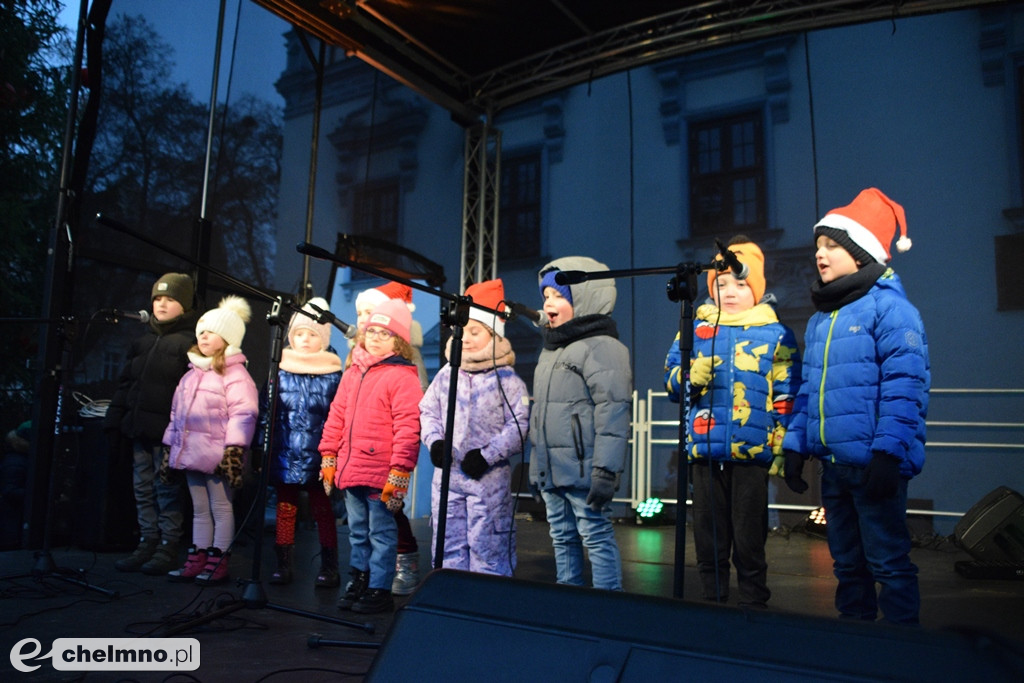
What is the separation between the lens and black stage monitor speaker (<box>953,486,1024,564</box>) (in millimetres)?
4270

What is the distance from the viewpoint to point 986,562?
433 centimetres

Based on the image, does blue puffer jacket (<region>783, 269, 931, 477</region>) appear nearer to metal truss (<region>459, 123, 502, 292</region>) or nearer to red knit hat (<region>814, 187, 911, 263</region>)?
red knit hat (<region>814, 187, 911, 263</region>)

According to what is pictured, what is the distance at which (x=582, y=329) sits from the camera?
10.5 ft

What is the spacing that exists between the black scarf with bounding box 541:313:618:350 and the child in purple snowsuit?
293mm

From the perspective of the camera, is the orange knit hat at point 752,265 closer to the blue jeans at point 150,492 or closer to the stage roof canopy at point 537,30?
the blue jeans at point 150,492

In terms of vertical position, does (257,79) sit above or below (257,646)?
above

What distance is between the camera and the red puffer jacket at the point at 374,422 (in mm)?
3445

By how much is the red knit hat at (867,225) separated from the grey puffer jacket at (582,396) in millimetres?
950

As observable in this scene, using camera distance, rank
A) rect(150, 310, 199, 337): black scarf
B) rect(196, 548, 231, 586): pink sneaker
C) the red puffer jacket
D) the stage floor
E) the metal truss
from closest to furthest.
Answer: the stage floor
the red puffer jacket
rect(196, 548, 231, 586): pink sneaker
rect(150, 310, 199, 337): black scarf
the metal truss

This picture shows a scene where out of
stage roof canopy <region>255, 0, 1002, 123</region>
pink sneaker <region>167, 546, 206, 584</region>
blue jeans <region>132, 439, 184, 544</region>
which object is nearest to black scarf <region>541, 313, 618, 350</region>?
pink sneaker <region>167, 546, 206, 584</region>

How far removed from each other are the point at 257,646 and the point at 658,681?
82.6 inches

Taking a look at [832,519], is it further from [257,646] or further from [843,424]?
[257,646]

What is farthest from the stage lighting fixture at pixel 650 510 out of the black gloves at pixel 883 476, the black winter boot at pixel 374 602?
the black gloves at pixel 883 476

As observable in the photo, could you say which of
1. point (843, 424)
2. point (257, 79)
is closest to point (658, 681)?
point (843, 424)
